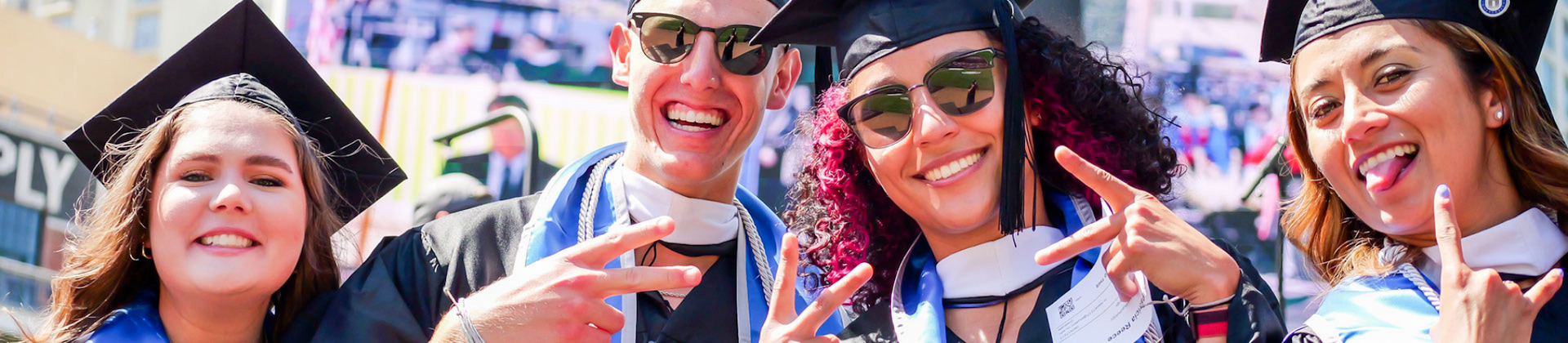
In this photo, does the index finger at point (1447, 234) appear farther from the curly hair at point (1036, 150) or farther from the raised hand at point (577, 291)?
the raised hand at point (577, 291)

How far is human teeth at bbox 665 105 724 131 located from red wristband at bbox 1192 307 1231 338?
1366 mm

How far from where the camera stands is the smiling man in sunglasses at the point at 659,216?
8.62 feet

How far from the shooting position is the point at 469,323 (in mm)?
2191

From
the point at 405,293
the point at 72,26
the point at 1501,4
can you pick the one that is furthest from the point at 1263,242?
the point at 72,26

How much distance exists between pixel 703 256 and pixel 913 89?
0.89 m

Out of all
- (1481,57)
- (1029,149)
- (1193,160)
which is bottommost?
(1193,160)

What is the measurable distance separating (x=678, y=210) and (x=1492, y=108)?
188cm

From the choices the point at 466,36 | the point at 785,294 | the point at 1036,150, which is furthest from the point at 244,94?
the point at 466,36

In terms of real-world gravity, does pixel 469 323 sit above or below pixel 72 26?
above

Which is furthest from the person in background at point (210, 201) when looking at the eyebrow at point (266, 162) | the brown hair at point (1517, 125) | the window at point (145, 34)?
the window at point (145, 34)

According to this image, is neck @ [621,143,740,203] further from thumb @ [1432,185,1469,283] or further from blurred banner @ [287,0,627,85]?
blurred banner @ [287,0,627,85]

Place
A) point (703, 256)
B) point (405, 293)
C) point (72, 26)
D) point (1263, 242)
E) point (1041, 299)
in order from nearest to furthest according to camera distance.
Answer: point (1041, 299), point (405, 293), point (703, 256), point (1263, 242), point (72, 26)

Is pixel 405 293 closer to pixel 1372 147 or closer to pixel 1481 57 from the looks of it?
pixel 1372 147

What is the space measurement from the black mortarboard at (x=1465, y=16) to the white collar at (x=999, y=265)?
72 centimetres
